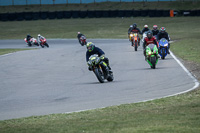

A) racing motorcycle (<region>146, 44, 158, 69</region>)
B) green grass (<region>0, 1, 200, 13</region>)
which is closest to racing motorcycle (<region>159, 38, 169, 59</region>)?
racing motorcycle (<region>146, 44, 158, 69</region>)

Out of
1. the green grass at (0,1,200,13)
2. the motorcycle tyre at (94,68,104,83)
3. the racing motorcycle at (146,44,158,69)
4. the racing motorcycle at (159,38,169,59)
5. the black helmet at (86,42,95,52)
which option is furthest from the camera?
the green grass at (0,1,200,13)

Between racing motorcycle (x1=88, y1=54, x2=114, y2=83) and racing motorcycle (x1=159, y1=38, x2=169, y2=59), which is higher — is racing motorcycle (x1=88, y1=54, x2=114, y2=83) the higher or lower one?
the higher one

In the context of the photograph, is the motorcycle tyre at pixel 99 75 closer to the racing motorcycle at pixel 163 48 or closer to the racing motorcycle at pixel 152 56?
the racing motorcycle at pixel 152 56

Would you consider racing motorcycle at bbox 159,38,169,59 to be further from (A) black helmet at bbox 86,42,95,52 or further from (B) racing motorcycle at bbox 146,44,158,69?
(A) black helmet at bbox 86,42,95,52

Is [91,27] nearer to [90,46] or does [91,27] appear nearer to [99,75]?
[90,46]

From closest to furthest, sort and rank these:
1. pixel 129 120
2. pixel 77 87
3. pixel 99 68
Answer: pixel 129 120 → pixel 77 87 → pixel 99 68

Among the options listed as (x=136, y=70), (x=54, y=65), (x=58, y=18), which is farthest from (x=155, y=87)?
(x=58, y=18)

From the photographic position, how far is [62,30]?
57.4m

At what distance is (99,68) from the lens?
48.8 ft

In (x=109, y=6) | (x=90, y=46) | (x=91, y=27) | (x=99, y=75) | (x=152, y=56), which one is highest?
(x=90, y=46)

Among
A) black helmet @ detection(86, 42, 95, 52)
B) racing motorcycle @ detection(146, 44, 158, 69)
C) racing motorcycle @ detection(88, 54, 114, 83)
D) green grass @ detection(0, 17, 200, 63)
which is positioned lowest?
green grass @ detection(0, 17, 200, 63)

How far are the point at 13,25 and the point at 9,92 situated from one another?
5215cm

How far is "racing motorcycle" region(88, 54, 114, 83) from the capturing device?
14.7 meters

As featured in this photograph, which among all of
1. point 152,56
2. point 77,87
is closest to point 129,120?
point 77,87
